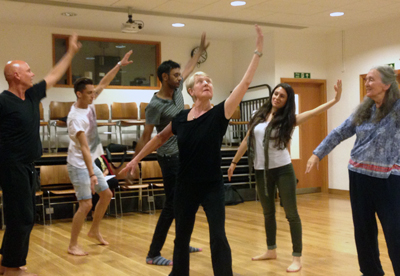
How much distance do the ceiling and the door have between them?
1250 millimetres

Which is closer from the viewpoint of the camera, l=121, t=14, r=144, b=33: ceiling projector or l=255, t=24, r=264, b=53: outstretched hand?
l=255, t=24, r=264, b=53: outstretched hand

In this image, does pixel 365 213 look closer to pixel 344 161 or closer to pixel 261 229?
pixel 261 229

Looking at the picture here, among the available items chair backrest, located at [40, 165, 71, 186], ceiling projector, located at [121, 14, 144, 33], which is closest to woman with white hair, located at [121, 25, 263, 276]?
chair backrest, located at [40, 165, 71, 186]

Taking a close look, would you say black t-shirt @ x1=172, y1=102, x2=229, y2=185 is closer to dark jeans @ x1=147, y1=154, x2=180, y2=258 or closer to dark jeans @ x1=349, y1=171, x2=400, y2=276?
dark jeans @ x1=349, y1=171, x2=400, y2=276

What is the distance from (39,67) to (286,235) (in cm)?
592

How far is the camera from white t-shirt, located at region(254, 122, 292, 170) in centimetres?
402

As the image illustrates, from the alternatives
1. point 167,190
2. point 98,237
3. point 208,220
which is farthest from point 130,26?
point 208,220

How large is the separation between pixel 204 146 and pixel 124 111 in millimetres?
6584

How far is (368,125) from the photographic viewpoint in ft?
10.3

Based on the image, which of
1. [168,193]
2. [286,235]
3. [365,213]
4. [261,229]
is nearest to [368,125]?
[365,213]

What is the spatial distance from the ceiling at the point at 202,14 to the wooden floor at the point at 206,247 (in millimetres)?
3409

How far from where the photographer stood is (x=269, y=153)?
13.2 ft

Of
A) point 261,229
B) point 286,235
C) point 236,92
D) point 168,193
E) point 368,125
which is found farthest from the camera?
point 261,229

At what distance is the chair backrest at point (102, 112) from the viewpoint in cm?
913
